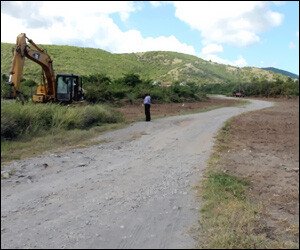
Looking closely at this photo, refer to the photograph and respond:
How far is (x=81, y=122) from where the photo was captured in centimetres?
1673

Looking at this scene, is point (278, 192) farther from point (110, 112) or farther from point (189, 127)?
point (110, 112)

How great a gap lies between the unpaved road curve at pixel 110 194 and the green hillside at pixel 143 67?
3874 cm

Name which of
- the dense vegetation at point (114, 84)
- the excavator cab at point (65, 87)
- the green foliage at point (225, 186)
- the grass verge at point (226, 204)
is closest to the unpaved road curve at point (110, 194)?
the grass verge at point (226, 204)

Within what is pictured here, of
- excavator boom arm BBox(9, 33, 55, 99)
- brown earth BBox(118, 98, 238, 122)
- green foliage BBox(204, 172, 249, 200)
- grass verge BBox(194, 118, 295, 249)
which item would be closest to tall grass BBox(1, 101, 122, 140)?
excavator boom arm BBox(9, 33, 55, 99)

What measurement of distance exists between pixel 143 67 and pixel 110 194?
10275 cm

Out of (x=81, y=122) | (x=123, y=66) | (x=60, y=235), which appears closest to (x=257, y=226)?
(x=60, y=235)

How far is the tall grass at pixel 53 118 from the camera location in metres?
9.67

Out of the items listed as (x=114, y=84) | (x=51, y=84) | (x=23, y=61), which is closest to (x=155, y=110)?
(x=51, y=84)

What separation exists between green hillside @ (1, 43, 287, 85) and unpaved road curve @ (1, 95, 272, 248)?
38.7 m

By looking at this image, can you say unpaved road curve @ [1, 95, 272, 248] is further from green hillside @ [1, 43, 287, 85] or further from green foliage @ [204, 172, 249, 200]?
green hillside @ [1, 43, 287, 85]

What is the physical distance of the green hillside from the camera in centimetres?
7375

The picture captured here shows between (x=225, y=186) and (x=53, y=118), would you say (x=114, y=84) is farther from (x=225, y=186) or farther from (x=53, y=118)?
(x=225, y=186)

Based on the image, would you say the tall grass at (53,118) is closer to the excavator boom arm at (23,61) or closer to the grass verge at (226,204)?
the excavator boom arm at (23,61)

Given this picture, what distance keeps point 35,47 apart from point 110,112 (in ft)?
13.9
